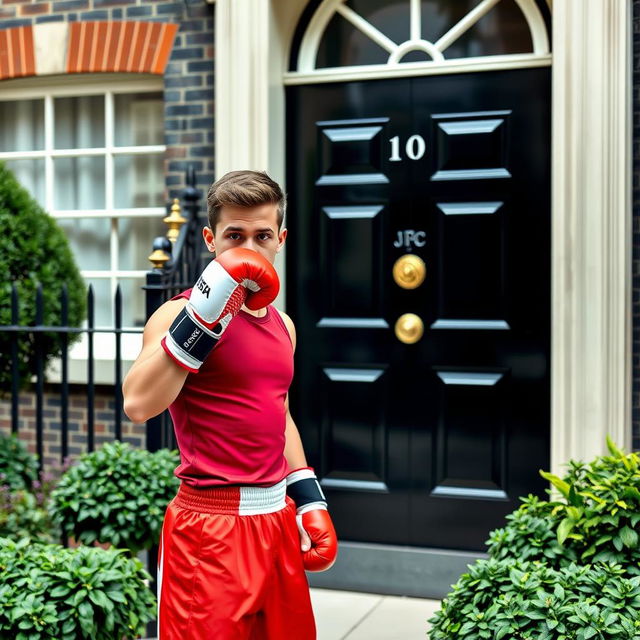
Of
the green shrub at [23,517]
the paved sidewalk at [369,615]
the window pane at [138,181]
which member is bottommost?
the paved sidewalk at [369,615]

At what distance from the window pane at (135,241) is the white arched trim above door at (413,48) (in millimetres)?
1304

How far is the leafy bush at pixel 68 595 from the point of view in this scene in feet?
9.90

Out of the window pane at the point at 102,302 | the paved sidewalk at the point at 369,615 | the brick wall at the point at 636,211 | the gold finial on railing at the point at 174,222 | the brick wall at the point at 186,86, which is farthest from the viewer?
the window pane at the point at 102,302

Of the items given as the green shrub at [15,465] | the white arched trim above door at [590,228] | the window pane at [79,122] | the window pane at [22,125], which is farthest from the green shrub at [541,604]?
the window pane at [22,125]

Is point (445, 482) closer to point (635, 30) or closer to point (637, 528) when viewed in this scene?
point (637, 528)

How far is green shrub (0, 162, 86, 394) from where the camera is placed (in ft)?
16.2

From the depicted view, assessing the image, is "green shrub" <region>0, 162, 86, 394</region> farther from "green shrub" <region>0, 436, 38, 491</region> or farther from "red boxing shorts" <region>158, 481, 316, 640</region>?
"red boxing shorts" <region>158, 481, 316, 640</region>

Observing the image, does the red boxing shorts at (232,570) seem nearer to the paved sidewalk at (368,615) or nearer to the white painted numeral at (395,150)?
the paved sidewalk at (368,615)

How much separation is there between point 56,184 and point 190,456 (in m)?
4.07

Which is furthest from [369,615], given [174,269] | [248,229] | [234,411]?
[248,229]

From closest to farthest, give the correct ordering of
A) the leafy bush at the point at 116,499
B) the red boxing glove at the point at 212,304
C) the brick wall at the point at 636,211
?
1. the red boxing glove at the point at 212,304
2. the leafy bush at the point at 116,499
3. the brick wall at the point at 636,211

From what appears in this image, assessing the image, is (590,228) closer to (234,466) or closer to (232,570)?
(234,466)

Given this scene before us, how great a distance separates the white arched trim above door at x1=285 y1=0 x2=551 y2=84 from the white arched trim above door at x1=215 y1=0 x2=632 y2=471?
264 mm

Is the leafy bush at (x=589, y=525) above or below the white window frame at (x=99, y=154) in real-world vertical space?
below
